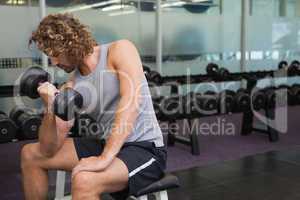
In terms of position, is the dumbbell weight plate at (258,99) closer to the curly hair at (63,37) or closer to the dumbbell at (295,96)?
the dumbbell at (295,96)

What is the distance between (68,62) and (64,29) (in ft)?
0.39

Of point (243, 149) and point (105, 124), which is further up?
point (105, 124)

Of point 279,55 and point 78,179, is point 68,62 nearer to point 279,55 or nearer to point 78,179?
point 78,179

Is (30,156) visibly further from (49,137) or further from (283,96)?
(283,96)

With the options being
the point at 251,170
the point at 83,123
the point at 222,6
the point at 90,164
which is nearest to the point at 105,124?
the point at 90,164

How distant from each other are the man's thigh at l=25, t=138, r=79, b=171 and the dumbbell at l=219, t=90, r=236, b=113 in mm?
1982

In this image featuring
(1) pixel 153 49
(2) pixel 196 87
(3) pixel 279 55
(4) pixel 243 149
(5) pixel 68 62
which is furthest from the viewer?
(3) pixel 279 55

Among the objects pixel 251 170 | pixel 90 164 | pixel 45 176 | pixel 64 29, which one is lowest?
pixel 251 170

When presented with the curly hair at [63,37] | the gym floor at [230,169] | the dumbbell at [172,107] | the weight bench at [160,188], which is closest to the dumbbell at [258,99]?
the gym floor at [230,169]

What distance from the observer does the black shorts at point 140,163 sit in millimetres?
1234

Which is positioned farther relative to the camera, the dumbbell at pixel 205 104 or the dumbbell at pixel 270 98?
the dumbbell at pixel 270 98

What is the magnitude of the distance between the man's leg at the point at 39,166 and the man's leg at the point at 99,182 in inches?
10.0

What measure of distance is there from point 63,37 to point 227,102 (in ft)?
7.35

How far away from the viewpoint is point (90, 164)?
1.14 m
